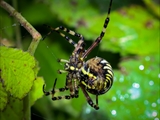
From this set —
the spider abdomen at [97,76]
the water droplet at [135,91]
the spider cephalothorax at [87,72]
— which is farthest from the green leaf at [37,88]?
the water droplet at [135,91]

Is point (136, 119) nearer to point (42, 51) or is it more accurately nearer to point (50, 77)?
point (50, 77)

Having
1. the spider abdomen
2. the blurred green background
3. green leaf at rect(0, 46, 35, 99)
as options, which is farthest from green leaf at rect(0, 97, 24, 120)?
the blurred green background

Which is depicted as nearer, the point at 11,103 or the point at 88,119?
the point at 11,103

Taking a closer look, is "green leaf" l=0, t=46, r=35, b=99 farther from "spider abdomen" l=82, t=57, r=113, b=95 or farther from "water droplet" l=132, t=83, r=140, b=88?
"water droplet" l=132, t=83, r=140, b=88

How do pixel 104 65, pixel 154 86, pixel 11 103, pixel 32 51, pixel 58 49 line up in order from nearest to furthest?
pixel 32 51
pixel 11 103
pixel 104 65
pixel 154 86
pixel 58 49

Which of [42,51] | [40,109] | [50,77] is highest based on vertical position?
[42,51]

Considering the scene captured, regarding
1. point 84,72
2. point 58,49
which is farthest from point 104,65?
point 58,49

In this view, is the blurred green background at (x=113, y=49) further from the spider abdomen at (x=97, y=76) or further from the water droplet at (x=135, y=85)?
the spider abdomen at (x=97, y=76)
